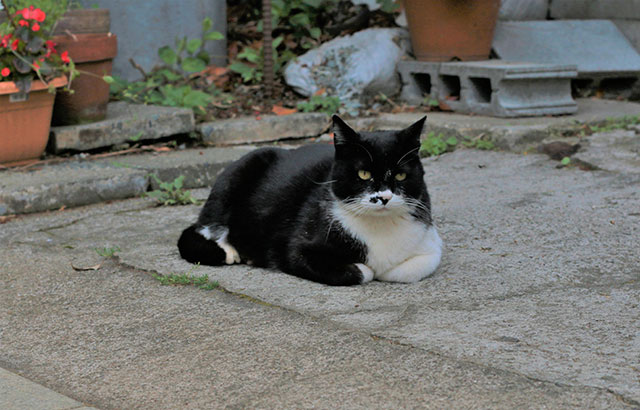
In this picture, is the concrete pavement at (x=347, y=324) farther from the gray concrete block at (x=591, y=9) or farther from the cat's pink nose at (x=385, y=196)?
the gray concrete block at (x=591, y=9)

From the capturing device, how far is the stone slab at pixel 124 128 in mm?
4891

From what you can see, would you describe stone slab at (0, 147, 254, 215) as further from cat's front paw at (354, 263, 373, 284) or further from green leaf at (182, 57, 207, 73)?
cat's front paw at (354, 263, 373, 284)

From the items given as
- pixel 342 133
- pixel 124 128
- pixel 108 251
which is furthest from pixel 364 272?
pixel 124 128

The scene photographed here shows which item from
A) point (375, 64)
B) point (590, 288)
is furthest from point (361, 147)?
point (375, 64)

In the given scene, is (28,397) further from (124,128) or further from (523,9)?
(523,9)

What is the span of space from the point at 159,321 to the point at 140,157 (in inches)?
103

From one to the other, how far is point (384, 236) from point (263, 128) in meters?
2.99

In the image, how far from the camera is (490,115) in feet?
19.2

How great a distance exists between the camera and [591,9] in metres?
7.20

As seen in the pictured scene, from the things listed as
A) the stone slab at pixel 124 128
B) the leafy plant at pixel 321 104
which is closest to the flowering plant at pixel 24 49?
the stone slab at pixel 124 128

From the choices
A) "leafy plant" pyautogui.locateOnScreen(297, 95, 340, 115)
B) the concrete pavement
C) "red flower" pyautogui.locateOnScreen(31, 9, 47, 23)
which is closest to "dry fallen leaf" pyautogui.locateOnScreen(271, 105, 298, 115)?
"leafy plant" pyautogui.locateOnScreen(297, 95, 340, 115)

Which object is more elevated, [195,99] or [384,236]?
[384,236]

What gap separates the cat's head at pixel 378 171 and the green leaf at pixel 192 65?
3400 millimetres

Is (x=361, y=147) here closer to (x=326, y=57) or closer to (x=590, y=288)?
(x=590, y=288)
